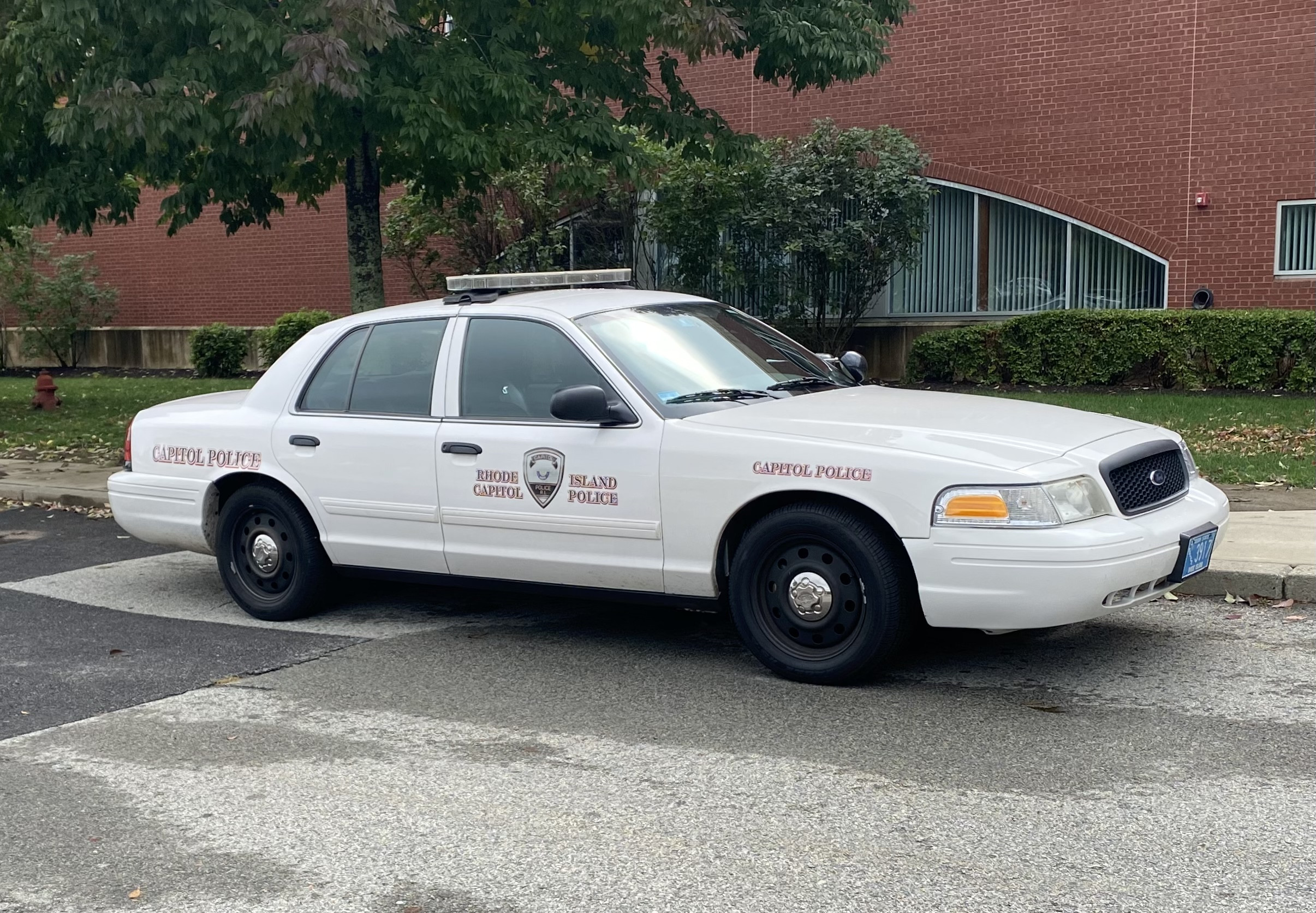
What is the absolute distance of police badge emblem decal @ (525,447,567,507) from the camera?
6.19 metres

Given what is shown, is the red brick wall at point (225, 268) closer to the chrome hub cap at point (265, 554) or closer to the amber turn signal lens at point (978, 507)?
the chrome hub cap at point (265, 554)

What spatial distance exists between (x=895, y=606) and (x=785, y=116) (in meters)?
15.8

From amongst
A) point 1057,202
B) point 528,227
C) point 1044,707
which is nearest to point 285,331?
point 528,227

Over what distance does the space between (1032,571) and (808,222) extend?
13482 mm

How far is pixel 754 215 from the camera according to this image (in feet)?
61.1

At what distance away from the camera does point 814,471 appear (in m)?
5.57

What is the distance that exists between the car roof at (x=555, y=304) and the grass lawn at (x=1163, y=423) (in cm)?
524

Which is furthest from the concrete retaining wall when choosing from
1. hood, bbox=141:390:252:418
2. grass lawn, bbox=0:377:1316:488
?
hood, bbox=141:390:252:418

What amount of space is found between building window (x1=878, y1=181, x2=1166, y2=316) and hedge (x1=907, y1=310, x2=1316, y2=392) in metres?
1.52

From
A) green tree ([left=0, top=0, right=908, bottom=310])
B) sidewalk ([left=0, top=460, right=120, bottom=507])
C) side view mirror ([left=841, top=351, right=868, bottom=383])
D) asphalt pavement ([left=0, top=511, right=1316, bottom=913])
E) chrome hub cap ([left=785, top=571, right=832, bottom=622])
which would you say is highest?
green tree ([left=0, top=0, right=908, bottom=310])

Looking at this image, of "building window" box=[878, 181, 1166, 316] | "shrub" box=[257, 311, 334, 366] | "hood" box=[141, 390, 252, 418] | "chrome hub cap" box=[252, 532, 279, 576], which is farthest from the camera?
"shrub" box=[257, 311, 334, 366]

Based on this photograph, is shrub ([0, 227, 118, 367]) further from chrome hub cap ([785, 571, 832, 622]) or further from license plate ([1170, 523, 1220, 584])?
license plate ([1170, 523, 1220, 584])

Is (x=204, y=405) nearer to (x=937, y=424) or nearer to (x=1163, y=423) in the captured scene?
(x=937, y=424)

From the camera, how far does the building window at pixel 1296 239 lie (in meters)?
16.8
